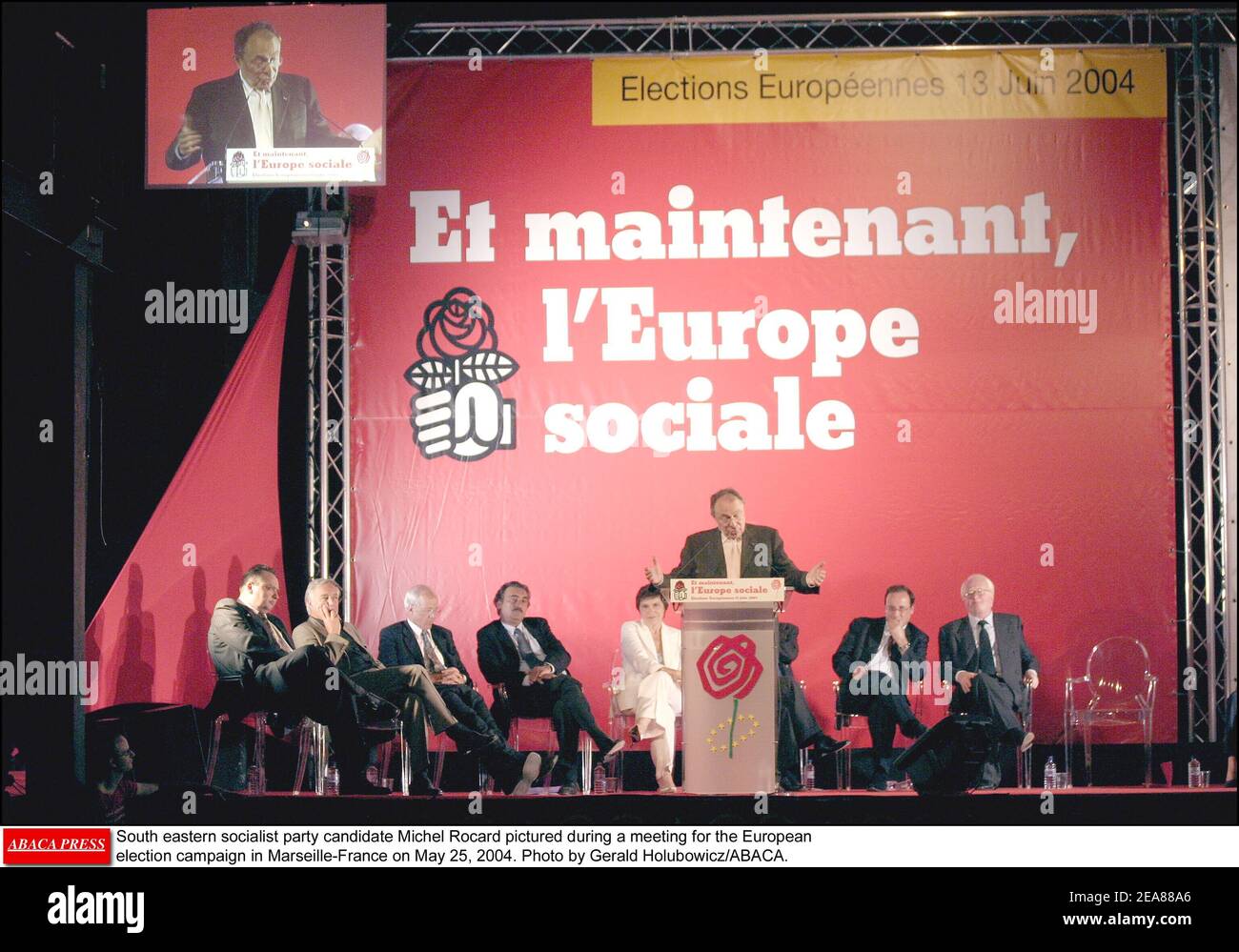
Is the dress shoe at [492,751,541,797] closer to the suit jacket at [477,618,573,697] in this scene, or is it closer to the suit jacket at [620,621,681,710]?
the suit jacket at [477,618,573,697]

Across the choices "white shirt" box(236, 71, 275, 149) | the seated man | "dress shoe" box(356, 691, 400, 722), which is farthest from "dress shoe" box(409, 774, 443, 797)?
"white shirt" box(236, 71, 275, 149)

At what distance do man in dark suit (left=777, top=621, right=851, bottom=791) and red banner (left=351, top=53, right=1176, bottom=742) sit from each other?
1.79ft

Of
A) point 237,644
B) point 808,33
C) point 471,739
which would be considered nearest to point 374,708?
point 471,739

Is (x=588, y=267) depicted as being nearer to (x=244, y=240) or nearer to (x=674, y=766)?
(x=244, y=240)

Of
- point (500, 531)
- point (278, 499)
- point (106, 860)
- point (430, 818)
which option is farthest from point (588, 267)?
point (106, 860)

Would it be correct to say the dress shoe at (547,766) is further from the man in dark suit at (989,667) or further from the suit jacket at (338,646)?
the man in dark suit at (989,667)

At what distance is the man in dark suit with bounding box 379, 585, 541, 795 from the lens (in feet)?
23.1

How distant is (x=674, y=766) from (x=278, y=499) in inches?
97.9

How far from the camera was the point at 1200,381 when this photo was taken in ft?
26.3

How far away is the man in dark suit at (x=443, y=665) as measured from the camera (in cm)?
703

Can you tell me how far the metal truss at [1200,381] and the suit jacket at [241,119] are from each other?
4.33 meters

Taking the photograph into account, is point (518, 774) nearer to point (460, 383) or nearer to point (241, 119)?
point (460, 383)

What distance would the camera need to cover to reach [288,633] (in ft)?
26.1

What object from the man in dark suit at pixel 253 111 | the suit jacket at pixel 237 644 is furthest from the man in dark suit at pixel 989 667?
the man in dark suit at pixel 253 111
